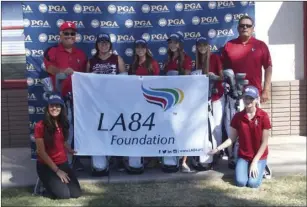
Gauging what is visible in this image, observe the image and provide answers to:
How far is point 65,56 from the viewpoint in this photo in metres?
6.95

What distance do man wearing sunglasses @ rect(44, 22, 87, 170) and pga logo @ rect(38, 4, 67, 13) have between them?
0.68 metres

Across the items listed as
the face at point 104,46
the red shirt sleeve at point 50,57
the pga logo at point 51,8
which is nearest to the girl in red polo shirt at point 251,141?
the face at point 104,46

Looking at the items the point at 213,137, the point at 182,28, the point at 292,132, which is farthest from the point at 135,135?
the point at 292,132

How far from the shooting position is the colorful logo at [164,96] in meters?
6.74

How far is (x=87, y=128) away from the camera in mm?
6754

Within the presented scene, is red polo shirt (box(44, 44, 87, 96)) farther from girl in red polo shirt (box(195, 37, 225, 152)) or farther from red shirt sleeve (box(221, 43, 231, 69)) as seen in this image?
red shirt sleeve (box(221, 43, 231, 69))

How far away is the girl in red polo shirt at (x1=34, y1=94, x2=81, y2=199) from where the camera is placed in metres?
6.11

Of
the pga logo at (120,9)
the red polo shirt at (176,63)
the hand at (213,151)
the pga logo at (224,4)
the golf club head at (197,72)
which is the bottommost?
the hand at (213,151)

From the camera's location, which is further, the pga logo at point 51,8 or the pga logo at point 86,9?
the pga logo at point 86,9

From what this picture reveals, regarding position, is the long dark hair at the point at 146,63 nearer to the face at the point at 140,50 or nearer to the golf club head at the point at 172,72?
the face at the point at 140,50

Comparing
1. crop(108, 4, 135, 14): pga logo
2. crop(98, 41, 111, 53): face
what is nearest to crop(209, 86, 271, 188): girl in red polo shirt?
crop(98, 41, 111, 53): face

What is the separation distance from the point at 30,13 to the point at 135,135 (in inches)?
83.6

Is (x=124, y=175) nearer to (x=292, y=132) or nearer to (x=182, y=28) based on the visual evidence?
(x=182, y=28)

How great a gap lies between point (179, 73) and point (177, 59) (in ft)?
0.55
